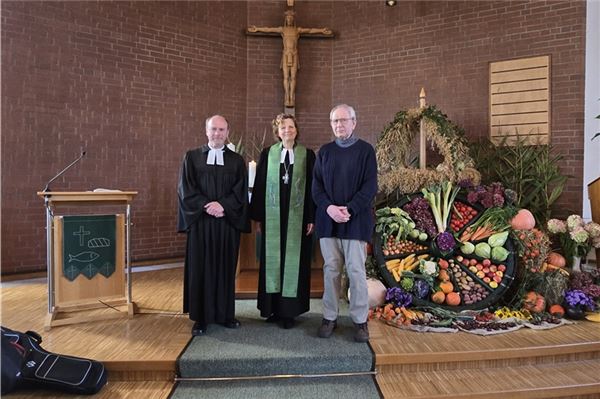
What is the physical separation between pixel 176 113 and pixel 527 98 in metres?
5.30

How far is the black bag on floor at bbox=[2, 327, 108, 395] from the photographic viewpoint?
7.84 feet

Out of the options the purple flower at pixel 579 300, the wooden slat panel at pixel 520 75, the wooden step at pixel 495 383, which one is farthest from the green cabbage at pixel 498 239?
the wooden slat panel at pixel 520 75

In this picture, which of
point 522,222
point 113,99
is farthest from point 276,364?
point 113,99

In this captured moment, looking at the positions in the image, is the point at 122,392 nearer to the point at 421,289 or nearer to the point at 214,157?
the point at 214,157

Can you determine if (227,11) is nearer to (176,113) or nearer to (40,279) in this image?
(176,113)

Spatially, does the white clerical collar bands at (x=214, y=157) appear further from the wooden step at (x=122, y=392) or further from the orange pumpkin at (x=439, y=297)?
the orange pumpkin at (x=439, y=297)

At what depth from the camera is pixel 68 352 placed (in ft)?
9.26

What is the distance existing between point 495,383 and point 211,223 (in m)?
2.33

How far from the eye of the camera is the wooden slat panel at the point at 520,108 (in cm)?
565

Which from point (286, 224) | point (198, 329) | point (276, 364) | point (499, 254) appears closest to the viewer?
point (276, 364)

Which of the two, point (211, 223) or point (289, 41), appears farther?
point (289, 41)

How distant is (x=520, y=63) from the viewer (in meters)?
5.81

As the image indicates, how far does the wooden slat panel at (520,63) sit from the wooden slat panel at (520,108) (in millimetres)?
543

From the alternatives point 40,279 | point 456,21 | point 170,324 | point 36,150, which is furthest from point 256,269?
point 456,21
